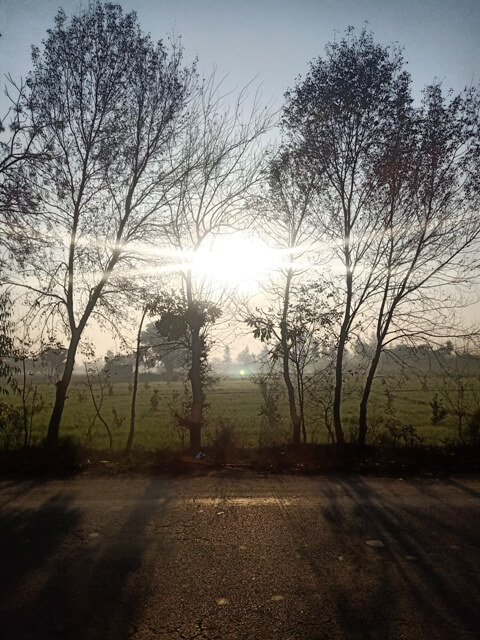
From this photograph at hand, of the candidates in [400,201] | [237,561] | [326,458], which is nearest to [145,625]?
[237,561]

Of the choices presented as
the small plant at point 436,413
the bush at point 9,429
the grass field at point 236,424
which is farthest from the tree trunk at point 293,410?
the small plant at point 436,413

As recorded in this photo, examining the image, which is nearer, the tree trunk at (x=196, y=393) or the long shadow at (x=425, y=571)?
the long shadow at (x=425, y=571)

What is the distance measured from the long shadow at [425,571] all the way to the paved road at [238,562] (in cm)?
2

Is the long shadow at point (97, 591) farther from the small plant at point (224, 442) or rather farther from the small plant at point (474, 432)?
the small plant at point (474, 432)

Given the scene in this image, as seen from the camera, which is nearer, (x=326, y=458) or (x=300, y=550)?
(x=300, y=550)

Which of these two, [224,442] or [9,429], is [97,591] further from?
[9,429]

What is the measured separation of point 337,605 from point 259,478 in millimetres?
3984

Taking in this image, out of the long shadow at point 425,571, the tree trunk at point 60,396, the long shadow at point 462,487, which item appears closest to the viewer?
the long shadow at point 425,571

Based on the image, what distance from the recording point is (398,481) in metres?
7.51

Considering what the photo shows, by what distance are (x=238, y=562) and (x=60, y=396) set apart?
720 centimetres

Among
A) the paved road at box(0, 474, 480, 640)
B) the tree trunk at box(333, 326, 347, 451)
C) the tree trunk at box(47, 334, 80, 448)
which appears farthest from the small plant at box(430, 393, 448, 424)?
the tree trunk at box(47, 334, 80, 448)

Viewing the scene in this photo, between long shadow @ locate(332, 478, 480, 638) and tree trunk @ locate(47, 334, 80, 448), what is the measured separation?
22.3ft

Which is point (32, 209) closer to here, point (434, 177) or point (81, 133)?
point (81, 133)

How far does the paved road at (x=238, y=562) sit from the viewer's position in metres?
3.40
